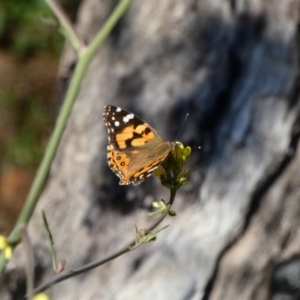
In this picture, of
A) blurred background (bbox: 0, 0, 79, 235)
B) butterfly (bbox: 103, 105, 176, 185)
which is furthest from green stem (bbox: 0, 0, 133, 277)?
blurred background (bbox: 0, 0, 79, 235)

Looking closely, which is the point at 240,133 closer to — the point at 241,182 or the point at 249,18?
the point at 241,182

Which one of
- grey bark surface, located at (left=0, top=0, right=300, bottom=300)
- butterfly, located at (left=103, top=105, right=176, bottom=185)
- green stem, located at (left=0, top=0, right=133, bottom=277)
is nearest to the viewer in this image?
green stem, located at (left=0, top=0, right=133, bottom=277)

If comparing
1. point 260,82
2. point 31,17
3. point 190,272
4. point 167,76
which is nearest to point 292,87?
point 260,82

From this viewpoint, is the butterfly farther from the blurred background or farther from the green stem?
the blurred background

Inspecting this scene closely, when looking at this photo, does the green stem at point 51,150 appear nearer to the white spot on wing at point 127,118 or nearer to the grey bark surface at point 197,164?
the white spot on wing at point 127,118

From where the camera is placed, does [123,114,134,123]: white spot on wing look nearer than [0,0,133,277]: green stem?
No

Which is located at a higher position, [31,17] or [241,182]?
[31,17]
